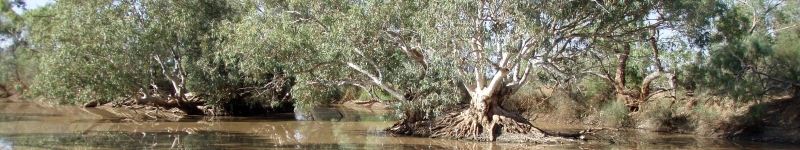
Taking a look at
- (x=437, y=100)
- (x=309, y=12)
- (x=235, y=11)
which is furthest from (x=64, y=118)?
(x=437, y=100)

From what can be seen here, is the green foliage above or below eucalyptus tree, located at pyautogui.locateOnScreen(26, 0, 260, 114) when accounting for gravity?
below

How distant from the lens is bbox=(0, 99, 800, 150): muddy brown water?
15.0 m

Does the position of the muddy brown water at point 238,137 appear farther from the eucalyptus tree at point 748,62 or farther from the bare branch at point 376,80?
the eucalyptus tree at point 748,62

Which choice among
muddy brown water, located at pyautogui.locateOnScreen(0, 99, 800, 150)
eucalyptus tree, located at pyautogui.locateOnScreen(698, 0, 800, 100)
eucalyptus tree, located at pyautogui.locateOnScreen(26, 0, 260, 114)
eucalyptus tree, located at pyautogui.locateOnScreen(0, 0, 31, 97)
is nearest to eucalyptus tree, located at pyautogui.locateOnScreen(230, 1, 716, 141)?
muddy brown water, located at pyautogui.locateOnScreen(0, 99, 800, 150)

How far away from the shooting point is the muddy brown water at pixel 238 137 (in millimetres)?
15016

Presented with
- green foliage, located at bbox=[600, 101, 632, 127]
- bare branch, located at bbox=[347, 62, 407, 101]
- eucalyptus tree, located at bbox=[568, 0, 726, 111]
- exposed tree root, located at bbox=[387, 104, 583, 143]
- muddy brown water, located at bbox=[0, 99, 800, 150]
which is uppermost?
eucalyptus tree, located at bbox=[568, 0, 726, 111]

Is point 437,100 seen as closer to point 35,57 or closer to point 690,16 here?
point 690,16

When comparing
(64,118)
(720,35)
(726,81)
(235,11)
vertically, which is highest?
(235,11)

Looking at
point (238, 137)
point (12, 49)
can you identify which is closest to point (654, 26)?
point (238, 137)

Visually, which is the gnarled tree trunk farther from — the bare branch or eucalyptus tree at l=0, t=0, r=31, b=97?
eucalyptus tree at l=0, t=0, r=31, b=97

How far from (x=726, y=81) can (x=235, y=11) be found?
16746mm

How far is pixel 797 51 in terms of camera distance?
645 inches

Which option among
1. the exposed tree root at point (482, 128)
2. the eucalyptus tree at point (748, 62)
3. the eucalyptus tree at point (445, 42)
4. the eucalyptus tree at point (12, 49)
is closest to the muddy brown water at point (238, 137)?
the exposed tree root at point (482, 128)

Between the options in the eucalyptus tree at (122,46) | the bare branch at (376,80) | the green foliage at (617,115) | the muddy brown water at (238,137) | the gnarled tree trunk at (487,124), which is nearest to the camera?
the muddy brown water at (238,137)
